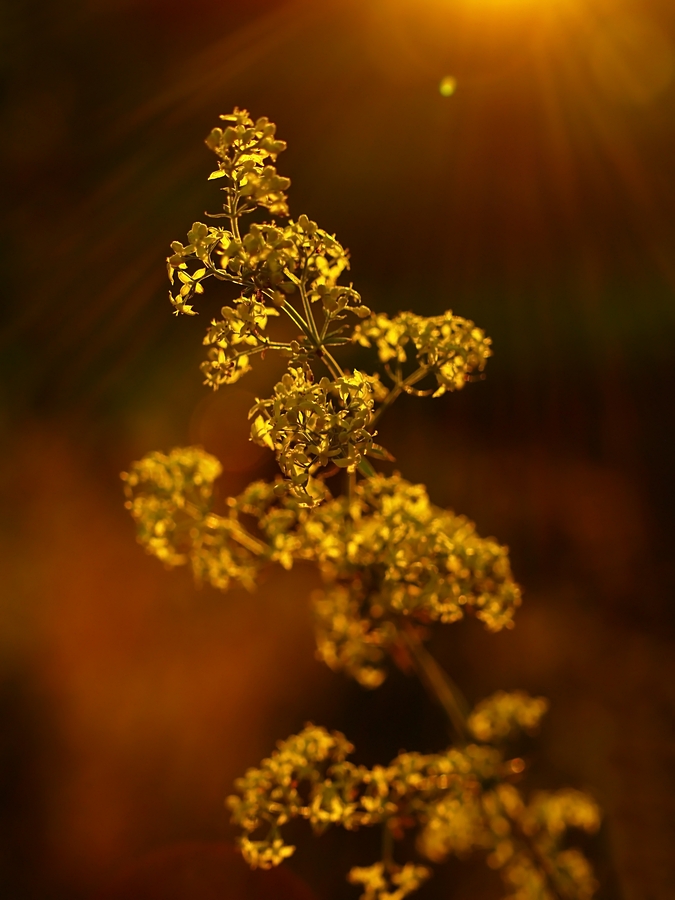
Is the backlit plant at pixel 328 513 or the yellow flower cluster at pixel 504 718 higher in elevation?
the backlit plant at pixel 328 513

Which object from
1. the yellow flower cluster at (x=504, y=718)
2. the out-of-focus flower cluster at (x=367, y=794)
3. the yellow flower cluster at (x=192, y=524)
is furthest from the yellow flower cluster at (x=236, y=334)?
the yellow flower cluster at (x=504, y=718)

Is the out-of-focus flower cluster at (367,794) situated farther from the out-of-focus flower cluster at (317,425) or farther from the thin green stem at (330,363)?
the thin green stem at (330,363)

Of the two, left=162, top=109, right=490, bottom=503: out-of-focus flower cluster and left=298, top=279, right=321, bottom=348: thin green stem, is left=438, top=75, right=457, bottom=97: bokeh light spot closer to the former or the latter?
left=162, top=109, right=490, bottom=503: out-of-focus flower cluster

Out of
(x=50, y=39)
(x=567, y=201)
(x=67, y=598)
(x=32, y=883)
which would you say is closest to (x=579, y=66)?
(x=567, y=201)

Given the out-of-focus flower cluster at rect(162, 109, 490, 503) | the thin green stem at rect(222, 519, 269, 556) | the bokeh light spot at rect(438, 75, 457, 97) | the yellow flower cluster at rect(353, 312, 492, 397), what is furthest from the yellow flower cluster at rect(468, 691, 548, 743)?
the bokeh light spot at rect(438, 75, 457, 97)

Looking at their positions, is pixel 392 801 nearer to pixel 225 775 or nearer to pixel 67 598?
pixel 225 775

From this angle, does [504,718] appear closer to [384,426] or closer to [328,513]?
[328,513]

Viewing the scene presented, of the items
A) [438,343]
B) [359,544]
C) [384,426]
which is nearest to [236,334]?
[438,343]
